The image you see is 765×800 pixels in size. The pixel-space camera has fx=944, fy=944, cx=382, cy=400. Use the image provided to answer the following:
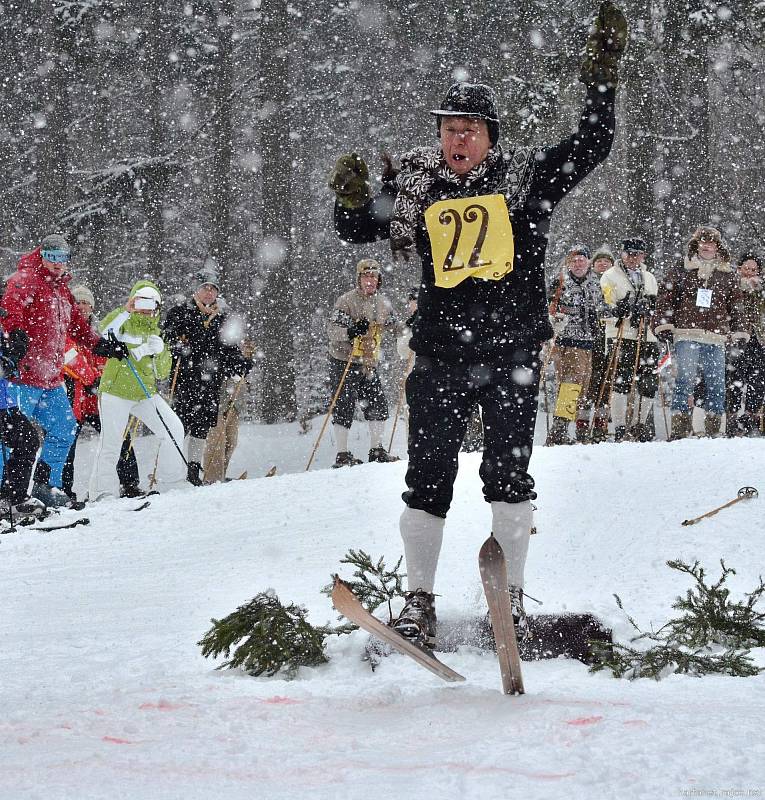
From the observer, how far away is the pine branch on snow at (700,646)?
125 inches

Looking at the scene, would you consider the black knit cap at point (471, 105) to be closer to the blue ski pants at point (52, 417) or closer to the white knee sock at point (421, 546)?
the white knee sock at point (421, 546)

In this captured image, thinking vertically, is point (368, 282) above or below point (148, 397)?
above

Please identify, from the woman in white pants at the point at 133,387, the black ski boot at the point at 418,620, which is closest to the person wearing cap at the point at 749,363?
the woman in white pants at the point at 133,387

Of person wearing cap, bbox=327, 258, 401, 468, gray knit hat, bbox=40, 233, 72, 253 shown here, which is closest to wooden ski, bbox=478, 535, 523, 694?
gray knit hat, bbox=40, 233, 72, 253

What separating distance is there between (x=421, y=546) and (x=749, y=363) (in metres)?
9.53

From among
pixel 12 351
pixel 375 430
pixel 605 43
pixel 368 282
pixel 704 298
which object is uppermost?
pixel 605 43

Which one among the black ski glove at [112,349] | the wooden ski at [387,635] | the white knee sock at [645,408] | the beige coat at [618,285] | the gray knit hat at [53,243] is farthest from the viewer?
the white knee sock at [645,408]

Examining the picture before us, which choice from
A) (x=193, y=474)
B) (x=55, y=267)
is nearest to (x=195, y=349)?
(x=193, y=474)

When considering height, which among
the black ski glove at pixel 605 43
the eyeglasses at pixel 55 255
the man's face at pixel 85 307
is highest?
the black ski glove at pixel 605 43

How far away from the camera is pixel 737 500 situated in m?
5.67

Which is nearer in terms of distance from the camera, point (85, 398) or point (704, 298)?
point (704, 298)

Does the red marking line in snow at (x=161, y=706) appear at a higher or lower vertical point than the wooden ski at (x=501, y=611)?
lower

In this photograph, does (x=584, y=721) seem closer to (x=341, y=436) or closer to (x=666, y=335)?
(x=341, y=436)

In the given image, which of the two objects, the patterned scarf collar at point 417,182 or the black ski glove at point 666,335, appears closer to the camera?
the patterned scarf collar at point 417,182
